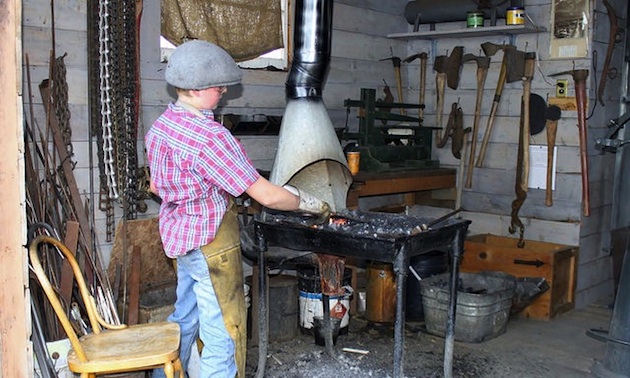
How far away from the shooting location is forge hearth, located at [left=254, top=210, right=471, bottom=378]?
10.8ft

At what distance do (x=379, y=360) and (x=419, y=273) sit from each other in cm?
86

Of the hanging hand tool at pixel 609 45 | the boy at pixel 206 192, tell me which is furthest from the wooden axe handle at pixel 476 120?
the boy at pixel 206 192

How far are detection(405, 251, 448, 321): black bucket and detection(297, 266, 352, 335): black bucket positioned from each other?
0.54 metres

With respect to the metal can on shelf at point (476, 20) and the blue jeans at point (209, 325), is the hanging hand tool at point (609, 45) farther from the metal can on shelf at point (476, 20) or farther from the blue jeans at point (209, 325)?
the blue jeans at point (209, 325)

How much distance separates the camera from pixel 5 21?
Result: 2363 mm

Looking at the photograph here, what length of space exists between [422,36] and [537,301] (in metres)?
2.08

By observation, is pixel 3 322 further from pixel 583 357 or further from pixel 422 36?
pixel 422 36

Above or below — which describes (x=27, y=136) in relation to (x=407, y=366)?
above

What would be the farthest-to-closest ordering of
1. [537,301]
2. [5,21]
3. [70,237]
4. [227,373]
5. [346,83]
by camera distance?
[346,83] < [537,301] < [70,237] < [227,373] < [5,21]

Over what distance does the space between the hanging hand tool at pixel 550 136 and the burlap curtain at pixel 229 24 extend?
188 centimetres

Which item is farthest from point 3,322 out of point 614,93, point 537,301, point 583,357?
point 614,93

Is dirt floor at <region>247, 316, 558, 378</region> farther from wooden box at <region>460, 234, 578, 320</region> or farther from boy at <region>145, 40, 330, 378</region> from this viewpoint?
boy at <region>145, 40, 330, 378</region>

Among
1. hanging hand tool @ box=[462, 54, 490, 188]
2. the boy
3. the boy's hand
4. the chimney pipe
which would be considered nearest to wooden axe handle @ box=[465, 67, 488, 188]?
hanging hand tool @ box=[462, 54, 490, 188]

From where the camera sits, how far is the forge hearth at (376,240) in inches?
130
